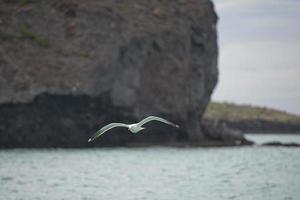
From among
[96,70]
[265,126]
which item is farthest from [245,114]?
[96,70]

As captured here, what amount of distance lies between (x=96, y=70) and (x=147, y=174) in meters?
24.8

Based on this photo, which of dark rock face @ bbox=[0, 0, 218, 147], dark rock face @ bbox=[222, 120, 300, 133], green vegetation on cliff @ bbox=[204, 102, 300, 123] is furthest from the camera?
green vegetation on cliff @ bbox=[204, 102, 300, 123]

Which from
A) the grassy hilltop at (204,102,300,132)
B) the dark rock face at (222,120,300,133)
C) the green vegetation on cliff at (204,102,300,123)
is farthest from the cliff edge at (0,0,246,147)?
the dark rock face at (222,120,300,133)

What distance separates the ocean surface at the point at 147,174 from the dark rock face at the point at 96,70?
12.0ft

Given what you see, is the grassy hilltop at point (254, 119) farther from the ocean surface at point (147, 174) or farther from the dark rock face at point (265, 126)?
the ocean surface at point (147, 174)

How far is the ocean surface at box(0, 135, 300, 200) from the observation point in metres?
43.3

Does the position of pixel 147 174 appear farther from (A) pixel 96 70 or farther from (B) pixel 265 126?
(B) pixel 265 126

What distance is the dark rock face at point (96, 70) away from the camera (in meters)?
75.8

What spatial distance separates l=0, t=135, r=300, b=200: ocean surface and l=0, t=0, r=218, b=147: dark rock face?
3656 mm

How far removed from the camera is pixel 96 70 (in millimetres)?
78812

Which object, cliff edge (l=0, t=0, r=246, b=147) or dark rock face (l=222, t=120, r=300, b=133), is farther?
dark rock face (l=222, t=120, r=300, b=133)

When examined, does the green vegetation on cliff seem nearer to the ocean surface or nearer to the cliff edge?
the cliff edge

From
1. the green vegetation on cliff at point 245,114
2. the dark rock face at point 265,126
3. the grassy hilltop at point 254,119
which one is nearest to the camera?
the grassy hilltop at point 254,119

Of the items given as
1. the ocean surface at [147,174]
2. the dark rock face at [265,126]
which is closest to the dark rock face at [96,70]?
the ocean surface at [147,174]
